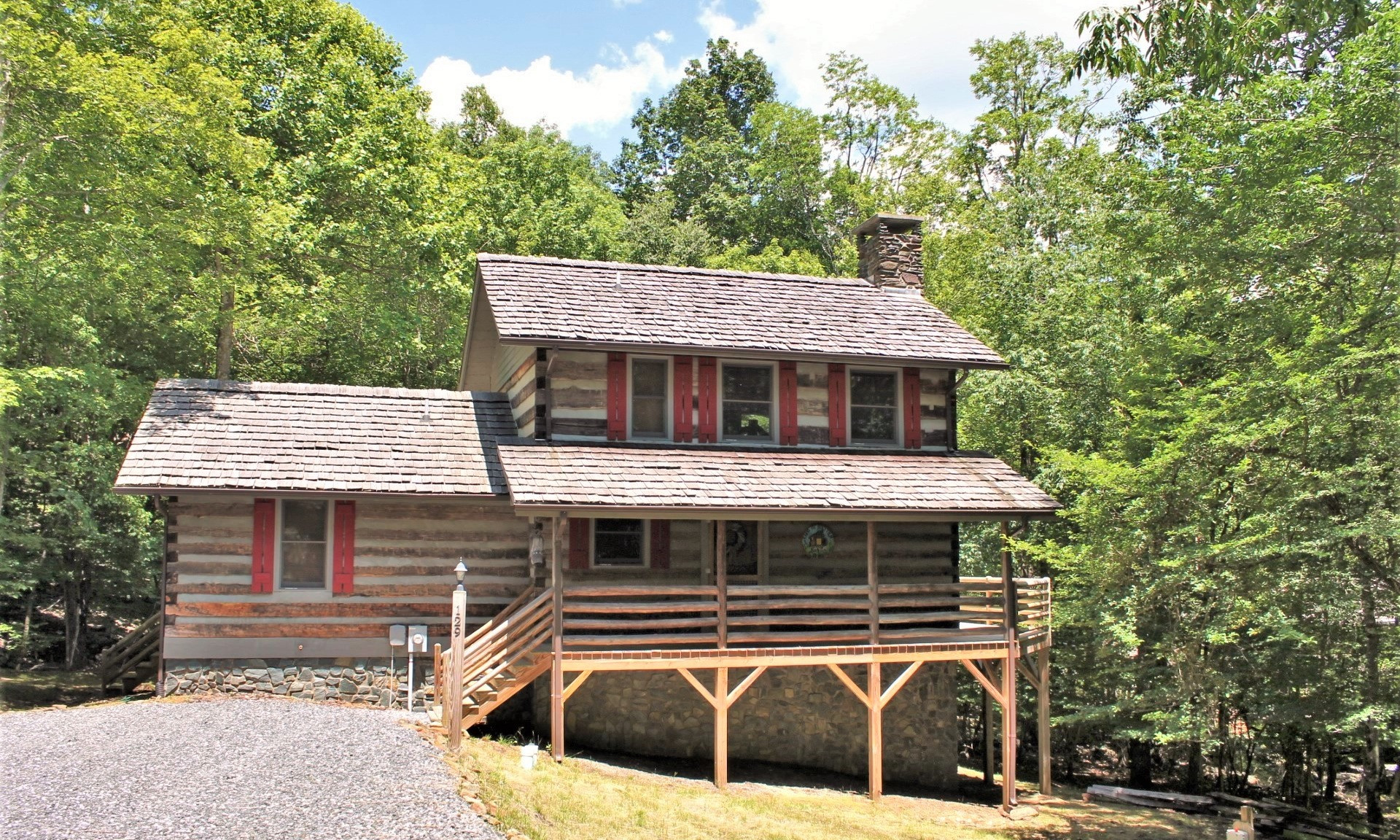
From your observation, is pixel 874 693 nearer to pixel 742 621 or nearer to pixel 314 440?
pixel 742 621

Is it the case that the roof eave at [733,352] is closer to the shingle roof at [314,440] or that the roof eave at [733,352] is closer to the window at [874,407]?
the window at [874,407]

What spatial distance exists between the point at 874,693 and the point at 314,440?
9399 mm

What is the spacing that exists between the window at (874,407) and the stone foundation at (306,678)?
8.01 metres

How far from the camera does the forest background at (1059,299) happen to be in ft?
53.5

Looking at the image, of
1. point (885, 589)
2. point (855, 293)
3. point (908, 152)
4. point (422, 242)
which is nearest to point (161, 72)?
point (422, 242)

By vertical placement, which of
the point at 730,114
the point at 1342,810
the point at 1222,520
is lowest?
the point at 1342,810

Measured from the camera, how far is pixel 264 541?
1596 cm

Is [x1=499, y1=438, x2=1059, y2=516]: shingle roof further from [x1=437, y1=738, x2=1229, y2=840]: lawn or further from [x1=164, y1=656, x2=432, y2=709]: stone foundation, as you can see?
[x1=164, y1=656, x2=432, y2=709]: stone foundation

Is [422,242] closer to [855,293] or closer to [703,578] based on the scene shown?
[855,293]

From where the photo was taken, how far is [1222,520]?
1752cm

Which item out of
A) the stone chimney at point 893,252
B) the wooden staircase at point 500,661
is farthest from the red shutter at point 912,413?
the wooden staircase at point 500,661

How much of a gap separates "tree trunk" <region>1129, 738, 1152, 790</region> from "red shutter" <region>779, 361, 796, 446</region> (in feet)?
38.4

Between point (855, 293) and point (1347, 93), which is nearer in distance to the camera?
point (1347, 93)

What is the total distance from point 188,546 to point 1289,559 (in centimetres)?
1629
